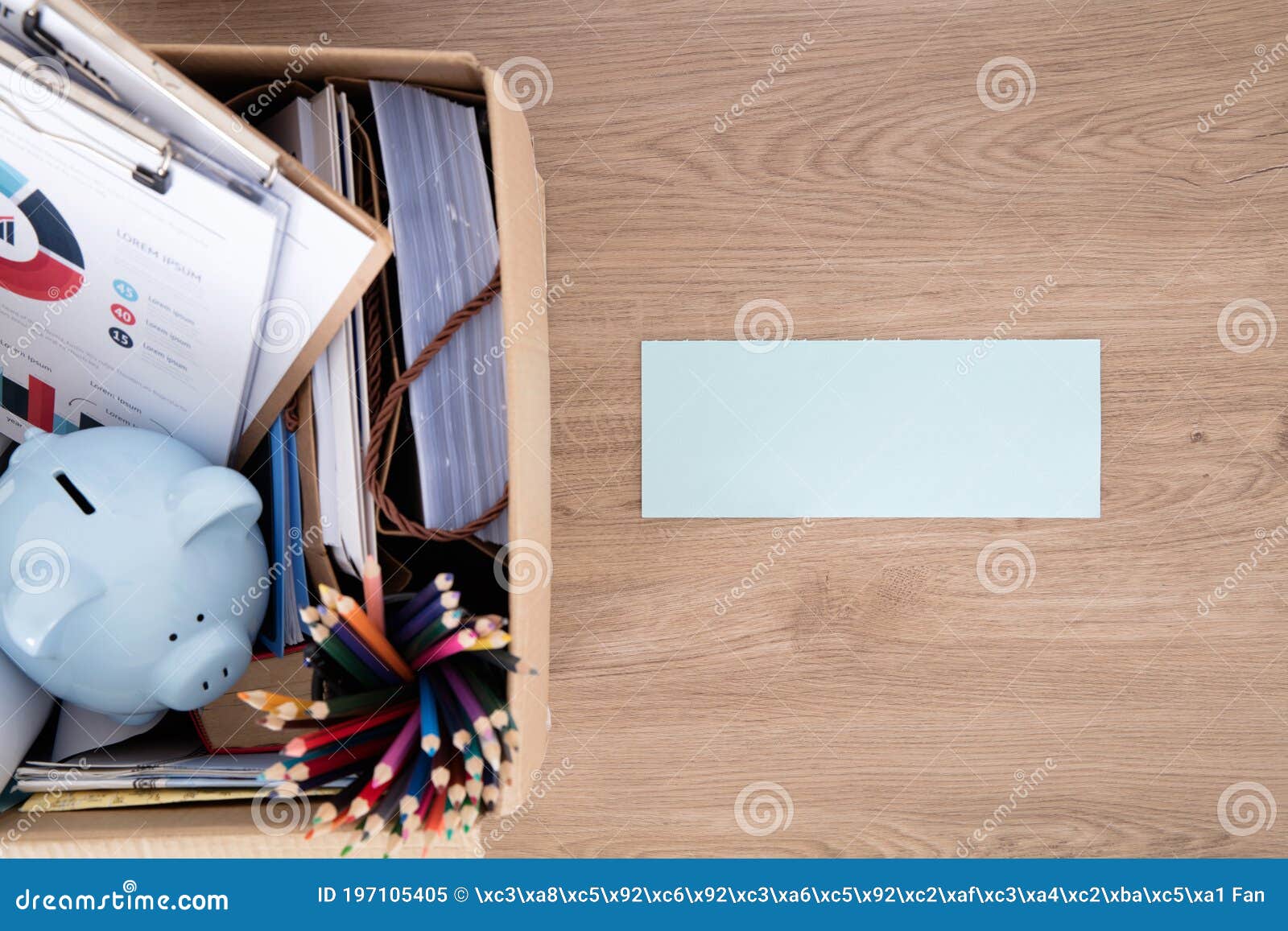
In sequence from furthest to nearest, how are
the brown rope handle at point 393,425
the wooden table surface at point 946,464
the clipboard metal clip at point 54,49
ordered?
1. the wooden table surface at point 946,464
2. the brown rope handle at point 393,425
3. the clipboard metal clip at point 54,49

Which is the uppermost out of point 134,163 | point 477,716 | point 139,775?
point 134,163

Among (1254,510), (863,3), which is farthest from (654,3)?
(1254,510)

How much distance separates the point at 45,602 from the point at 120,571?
4cm

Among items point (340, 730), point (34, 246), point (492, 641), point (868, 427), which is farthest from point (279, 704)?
point (868, 427)

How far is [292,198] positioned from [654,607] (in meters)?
0.48

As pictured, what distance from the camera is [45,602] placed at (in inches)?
20.3

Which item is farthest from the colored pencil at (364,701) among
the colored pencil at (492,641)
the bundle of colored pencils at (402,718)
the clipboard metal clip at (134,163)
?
the clipboard metal clip at (134,163)

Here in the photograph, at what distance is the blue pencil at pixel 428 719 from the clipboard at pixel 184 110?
25 centimetres

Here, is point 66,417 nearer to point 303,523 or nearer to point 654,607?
point 303,523

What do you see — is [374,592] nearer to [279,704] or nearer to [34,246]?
[279,704]

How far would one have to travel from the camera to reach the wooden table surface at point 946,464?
2.56 ft

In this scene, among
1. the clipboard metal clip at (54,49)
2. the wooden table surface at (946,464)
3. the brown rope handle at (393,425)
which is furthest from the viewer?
the wooden table surface at (946,464)

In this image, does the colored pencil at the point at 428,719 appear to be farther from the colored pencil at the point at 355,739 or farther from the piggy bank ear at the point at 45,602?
the piggy bank ear at the point at 45,602

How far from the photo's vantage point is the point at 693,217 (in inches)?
31.0
